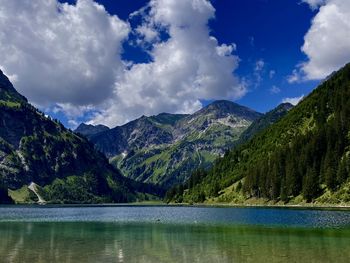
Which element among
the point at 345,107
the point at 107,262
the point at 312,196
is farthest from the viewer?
the point at 345,107

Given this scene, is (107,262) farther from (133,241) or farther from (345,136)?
(345,136)

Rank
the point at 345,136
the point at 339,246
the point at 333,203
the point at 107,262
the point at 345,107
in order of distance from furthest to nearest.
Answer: the point at 345,107 → the point at 345,136 → the point at 333,203 → the point at 339,246 → the point at 107,262

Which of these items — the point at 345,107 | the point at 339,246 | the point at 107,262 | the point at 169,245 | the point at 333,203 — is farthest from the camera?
the point at 345,107

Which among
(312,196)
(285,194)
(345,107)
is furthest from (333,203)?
(345,107)

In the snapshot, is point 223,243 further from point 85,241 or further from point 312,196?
point 312,196

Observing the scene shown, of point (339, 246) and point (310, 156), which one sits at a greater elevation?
point (310, 156)

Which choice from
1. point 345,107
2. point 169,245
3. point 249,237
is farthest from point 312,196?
point 169,245

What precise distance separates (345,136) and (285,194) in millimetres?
37494

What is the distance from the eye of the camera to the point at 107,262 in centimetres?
3962

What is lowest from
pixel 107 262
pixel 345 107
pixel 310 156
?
pixel 107 262

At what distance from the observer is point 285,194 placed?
193625 mm

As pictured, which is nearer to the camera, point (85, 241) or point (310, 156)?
point (85, 241)

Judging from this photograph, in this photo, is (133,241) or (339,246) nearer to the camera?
(339,246)

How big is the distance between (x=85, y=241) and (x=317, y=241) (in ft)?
103
